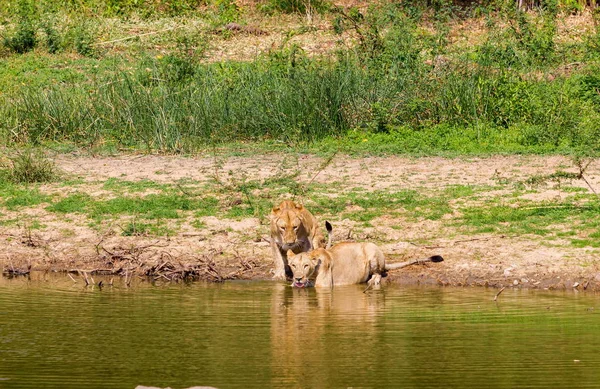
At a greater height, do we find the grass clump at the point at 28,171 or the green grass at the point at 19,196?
the grass clump at the point at 28,171

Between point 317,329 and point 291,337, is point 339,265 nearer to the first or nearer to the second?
point 317,329

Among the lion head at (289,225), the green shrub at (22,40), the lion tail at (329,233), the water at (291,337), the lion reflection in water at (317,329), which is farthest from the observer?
the green shrub at (22,40)

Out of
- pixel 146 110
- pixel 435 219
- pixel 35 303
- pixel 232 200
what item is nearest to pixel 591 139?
pixel 435 219

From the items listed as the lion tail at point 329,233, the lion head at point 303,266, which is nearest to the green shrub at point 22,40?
the lion tail at point 329,233

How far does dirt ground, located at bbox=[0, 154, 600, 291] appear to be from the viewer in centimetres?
1107

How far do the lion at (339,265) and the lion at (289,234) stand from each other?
165 millimetres

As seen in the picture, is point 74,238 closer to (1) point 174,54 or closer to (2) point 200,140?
(2) point 200,140

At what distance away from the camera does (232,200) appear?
1334 centimetres

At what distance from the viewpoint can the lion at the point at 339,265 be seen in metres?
10.7

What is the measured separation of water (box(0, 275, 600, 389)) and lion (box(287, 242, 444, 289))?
161 mm

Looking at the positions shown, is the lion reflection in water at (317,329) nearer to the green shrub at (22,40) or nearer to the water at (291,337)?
the water at (291,337)

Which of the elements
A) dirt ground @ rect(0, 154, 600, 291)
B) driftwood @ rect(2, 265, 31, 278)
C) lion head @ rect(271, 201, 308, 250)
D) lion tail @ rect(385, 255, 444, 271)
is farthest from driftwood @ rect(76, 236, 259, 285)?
lion tail @ rect(385, 255, 444, 271)

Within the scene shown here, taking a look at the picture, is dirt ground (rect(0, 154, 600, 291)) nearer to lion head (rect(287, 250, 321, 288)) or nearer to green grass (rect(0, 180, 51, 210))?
green grass (rect(0, 180, 51, 210))

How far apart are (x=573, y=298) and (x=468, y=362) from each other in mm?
2700
